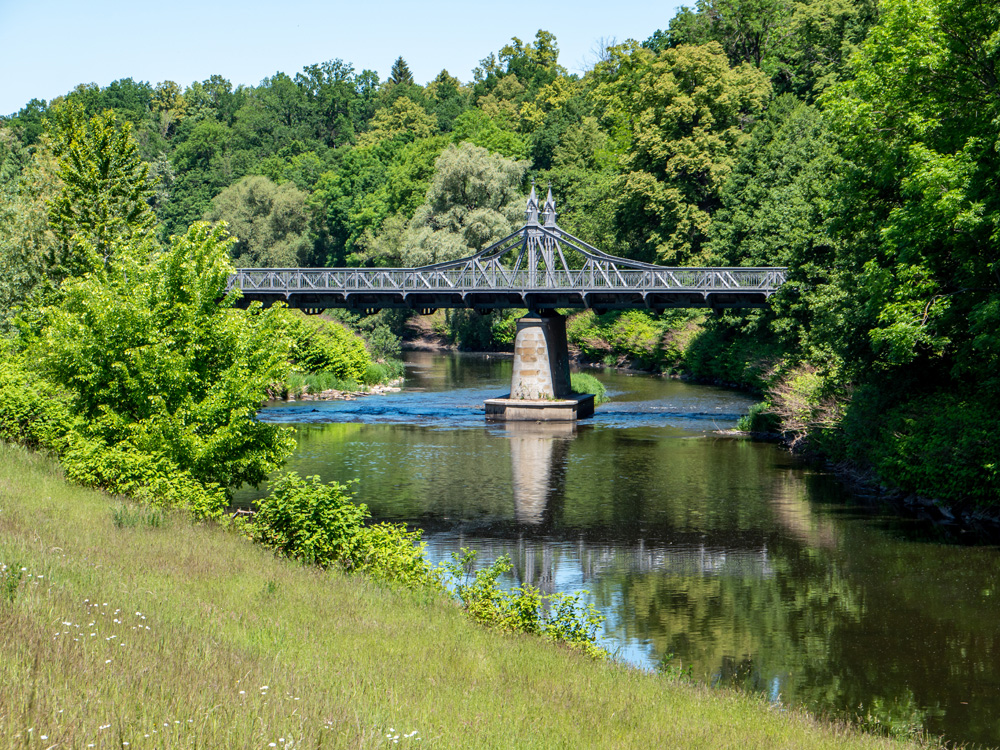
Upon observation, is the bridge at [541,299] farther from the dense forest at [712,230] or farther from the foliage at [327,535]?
the foliage at [327,535]

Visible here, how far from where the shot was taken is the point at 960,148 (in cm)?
2600

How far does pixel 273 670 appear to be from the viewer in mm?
8297

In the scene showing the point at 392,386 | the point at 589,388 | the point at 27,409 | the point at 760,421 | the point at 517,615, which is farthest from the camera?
the point at 392,386

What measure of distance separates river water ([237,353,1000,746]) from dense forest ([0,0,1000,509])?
3.57 meters

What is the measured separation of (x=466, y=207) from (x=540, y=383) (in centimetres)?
3080

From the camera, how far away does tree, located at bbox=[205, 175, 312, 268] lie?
9706 centimetres

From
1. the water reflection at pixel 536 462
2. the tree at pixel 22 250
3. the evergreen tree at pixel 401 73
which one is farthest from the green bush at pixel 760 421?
the evergreen tree at pixel 401 73

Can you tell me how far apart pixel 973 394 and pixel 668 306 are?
2558 centimetres

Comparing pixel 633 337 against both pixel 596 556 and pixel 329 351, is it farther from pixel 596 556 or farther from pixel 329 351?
pixel 596 556

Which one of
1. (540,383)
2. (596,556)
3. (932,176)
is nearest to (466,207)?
(540,383)

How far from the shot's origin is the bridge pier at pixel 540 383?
5009cm

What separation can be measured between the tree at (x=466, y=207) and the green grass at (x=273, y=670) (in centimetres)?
6251

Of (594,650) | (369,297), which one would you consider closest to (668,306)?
(369,297)

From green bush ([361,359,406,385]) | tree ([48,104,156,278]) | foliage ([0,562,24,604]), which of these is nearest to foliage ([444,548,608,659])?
foliage ([0,562,24,604])
